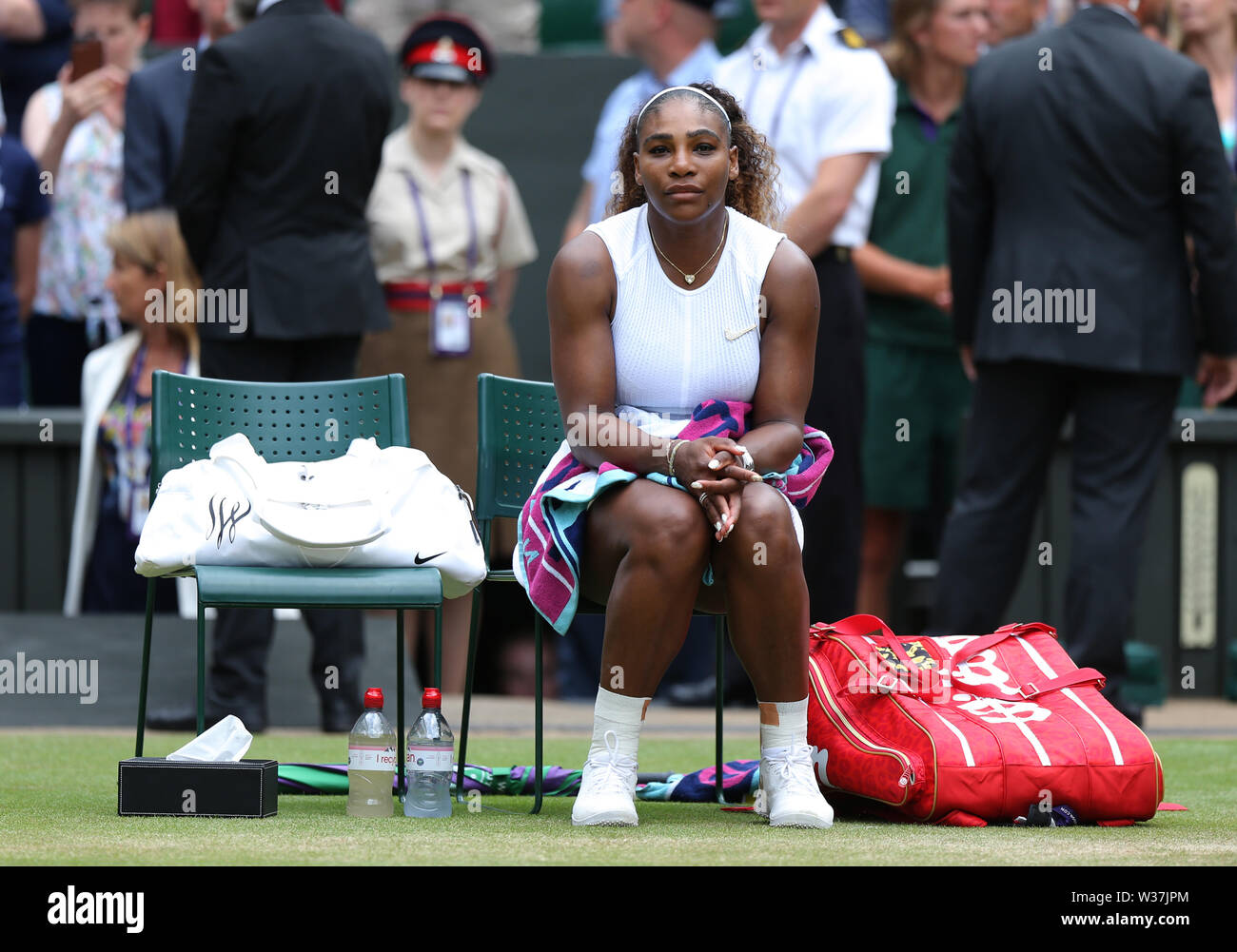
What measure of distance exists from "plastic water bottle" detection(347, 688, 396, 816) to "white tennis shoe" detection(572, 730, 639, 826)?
1.48 ft

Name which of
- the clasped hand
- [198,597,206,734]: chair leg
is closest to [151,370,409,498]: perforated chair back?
[198,597,206,734]: chair leg

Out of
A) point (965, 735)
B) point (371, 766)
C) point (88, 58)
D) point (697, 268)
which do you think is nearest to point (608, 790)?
point (371, 766)

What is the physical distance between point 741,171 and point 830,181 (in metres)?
2.12

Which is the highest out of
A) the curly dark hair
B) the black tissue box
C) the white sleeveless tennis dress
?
the curly dark hair

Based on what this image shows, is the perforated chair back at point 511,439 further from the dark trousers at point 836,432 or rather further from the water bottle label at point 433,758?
the dark trousers at point 836,432

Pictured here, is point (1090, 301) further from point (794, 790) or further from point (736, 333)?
point (794, 790)

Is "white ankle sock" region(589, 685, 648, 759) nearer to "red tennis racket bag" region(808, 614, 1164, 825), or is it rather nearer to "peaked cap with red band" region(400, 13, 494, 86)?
"red tennis racket bag" region(808, 614, 1164, 825)

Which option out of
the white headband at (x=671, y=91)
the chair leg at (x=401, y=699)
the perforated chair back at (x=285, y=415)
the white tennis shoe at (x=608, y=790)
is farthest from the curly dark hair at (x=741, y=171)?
the white tennis shoe at (x=608, y=790)

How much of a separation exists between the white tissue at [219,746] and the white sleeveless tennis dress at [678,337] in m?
1.10

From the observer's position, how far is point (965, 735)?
175 inches

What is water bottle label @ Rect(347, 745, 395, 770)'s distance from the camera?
14.6 ft

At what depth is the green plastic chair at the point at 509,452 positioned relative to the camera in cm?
496
